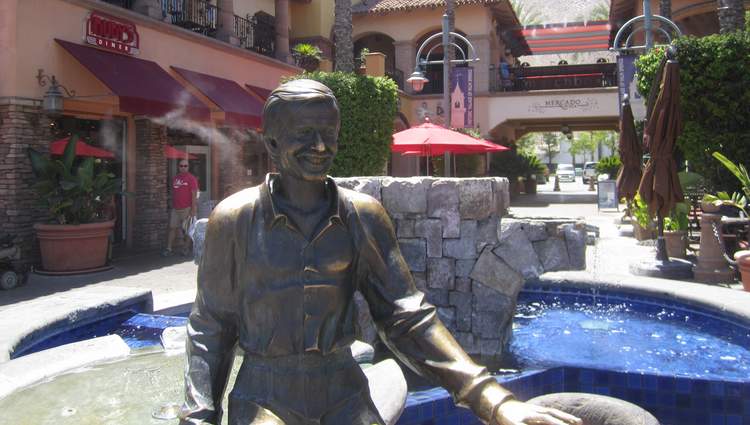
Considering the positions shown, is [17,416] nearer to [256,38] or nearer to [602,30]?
[256,38]

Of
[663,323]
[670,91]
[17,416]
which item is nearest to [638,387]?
[663,323]

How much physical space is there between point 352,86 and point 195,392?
11888mm

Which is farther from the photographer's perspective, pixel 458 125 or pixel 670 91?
pixel 458 125

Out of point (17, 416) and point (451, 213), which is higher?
point (451, 213)

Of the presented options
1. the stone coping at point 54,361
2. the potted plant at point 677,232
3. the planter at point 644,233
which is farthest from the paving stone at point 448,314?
Answer: the planter at point 644,233

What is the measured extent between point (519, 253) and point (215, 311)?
4.25 metres

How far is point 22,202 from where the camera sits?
34.7 ft

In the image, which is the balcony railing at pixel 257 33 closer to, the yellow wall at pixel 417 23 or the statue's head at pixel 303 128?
the yellow wall at pixel 417 23

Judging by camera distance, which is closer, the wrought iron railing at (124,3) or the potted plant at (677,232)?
the potted plant at (677,232)

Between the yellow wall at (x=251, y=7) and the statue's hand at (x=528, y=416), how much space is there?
19.4 m

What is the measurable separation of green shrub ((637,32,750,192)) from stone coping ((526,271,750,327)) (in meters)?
5.47

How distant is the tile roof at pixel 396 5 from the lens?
25.8 meters

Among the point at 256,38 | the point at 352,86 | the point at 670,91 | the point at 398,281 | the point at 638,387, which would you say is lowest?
the point at 638,387

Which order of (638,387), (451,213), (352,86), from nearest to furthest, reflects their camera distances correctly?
(638,387), (451,213), (352,86)
